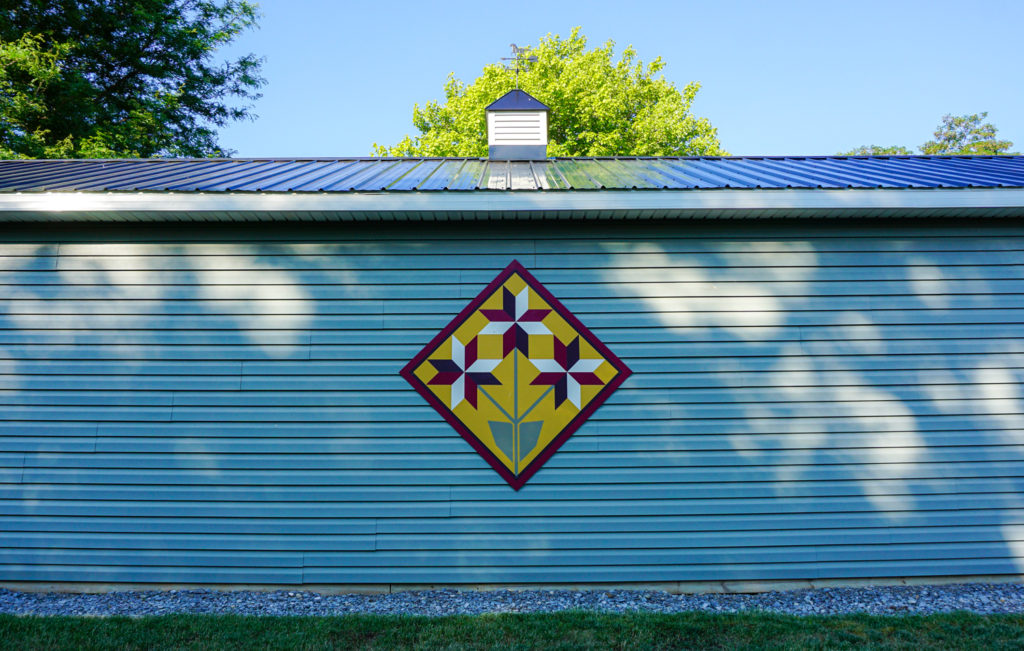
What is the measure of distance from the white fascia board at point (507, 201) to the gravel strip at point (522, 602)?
2.72 m

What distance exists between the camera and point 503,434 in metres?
4.47

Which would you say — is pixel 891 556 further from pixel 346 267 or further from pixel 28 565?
pixel 28 565

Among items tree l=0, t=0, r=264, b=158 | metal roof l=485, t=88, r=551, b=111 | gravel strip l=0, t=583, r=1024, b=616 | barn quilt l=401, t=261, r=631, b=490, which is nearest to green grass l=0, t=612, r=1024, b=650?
gravel strip l=0, t=583, r=1024, b=616

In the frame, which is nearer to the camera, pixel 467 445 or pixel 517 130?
pixel 467 445

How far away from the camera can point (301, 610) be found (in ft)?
13.6

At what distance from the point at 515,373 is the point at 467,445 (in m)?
0.64

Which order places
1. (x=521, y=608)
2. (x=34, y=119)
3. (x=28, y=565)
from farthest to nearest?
(x=34, y=119), (x=28, y=565), (x=521, y=608)

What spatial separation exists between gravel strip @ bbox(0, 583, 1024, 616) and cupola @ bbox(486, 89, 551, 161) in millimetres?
4730

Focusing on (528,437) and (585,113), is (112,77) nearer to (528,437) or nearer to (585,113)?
(585,113)

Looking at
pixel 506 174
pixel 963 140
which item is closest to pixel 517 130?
pixel 506 174

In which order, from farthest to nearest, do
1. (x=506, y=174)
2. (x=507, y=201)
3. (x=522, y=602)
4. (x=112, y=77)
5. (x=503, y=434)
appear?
1. (x=112, y=77)
2. (x=506, y=174)
3. (x=503, y=434)
4. (x=507, y=201)
5. (x=522, y=602)

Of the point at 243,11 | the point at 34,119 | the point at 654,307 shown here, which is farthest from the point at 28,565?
the point at 243,11

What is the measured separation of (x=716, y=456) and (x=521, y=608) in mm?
1780

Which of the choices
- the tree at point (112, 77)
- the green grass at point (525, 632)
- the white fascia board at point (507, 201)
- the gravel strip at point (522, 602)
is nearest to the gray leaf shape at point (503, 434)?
the gravel strip at point (522, 602)
